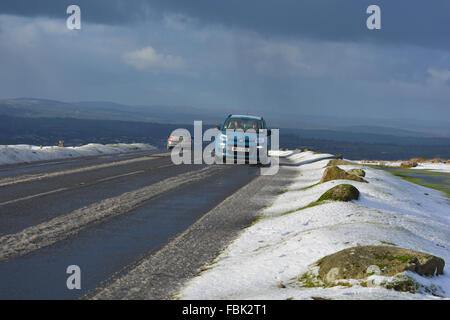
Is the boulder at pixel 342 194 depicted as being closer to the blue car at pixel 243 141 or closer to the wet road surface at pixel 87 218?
the wet road surface at pixel 87 218

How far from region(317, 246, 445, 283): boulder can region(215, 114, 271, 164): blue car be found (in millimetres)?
17778

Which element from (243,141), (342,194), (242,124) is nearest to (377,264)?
(342,194)

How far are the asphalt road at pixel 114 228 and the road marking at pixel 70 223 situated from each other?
17 millimetres

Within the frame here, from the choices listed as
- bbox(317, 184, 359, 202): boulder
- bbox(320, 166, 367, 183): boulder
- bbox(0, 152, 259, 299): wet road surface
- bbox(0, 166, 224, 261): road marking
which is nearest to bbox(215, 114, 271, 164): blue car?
bbox(0, 152, 259, 299): wet road surface

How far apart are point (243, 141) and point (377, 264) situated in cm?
1818

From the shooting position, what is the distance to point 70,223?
8.91 meters

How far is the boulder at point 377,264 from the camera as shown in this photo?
536cm

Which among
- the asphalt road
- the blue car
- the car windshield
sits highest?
the car windshield

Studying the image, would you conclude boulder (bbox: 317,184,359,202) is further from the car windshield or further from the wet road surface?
the car windshield

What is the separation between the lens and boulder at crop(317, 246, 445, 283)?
536cm

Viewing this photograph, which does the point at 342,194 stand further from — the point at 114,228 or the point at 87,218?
the point at 87,218

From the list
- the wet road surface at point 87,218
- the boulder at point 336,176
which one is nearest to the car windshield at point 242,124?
the wet road surface at point 87,218
